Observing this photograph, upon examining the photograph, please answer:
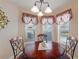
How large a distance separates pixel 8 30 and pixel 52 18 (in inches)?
77.7

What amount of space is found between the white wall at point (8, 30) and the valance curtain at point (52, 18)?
416 mm

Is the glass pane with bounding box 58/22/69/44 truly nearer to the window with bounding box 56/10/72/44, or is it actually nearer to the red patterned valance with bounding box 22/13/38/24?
the window with bounding box 56/10/72/44

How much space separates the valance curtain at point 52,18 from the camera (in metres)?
4.31

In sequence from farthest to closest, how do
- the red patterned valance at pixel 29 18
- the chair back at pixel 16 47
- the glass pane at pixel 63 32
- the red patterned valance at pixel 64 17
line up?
the red patterned valance at pixel 29 18 < the glass pane at pixel 63 32 < the red patterned valance at pixel 64 17 < the chair back at pixel 16 47

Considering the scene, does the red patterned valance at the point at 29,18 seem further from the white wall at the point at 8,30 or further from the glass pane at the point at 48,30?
the glass pane at the point at 48,30

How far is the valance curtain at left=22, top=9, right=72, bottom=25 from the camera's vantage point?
431 centimetres

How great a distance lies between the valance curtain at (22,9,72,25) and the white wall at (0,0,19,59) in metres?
0.42

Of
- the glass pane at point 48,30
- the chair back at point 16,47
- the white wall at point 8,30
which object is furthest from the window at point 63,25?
the chair back at point 16,47

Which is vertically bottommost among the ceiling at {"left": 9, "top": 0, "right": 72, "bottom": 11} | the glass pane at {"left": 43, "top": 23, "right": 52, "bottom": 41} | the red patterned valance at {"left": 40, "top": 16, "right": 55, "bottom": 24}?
the glass pane at {"left": 43, "top": 23, "right": 52, "bottom": 41}

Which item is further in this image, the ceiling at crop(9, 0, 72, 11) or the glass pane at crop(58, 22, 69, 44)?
the glass pane at crop(58, 22, 69, 44)

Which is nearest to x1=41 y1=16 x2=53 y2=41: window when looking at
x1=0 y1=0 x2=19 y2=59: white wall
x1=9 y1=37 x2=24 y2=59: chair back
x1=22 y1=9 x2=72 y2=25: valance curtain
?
x1=22 y1=9 x2=72 y2=25: valance curtain

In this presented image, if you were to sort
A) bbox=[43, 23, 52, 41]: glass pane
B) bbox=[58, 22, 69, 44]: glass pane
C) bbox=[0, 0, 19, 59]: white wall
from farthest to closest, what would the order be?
bbox=[43, 23, 52, 41]: glass pane
bbox=[58, 22, 69, 44]: glass pane
bbox=[0, 0, 19, 59]: white wall

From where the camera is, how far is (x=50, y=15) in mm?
5332

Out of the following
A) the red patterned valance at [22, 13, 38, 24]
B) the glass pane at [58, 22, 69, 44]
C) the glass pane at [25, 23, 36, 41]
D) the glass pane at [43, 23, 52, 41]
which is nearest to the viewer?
the glass pane at [58, 22, 69, 44]
